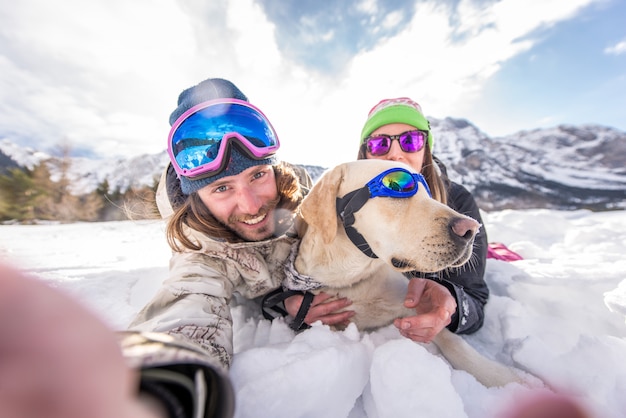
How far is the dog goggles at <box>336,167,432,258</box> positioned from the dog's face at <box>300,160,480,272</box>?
0.03 meters

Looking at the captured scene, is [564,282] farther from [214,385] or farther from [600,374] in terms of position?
[214,385]

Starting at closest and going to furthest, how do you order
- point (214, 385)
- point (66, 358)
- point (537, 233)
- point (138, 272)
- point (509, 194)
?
point (66, 358) → point (214, 385) → point (138, 272) → point (537, 233) → point (509, 194)

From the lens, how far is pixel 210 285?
1.59 meters

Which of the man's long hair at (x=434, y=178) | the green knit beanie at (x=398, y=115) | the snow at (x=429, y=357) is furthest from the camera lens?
the green knit beanie at (x=398, y=115)

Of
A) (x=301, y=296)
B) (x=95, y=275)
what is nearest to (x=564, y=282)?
(x=301, y=296)

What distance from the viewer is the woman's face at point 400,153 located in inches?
111

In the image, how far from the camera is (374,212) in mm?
1760

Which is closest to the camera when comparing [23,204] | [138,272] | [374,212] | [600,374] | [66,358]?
[66,358]

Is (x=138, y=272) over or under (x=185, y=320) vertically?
under

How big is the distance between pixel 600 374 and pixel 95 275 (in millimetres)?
4203

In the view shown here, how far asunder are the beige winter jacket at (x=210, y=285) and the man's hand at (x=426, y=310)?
97cm

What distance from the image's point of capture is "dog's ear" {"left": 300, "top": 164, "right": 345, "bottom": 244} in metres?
1.85

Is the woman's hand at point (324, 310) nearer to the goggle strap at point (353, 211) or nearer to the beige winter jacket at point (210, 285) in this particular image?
the beige winter jacket at point (210, 285)

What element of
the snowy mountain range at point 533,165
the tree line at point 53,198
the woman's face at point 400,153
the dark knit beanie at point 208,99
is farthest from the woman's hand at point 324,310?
the tree line at point 53,198
